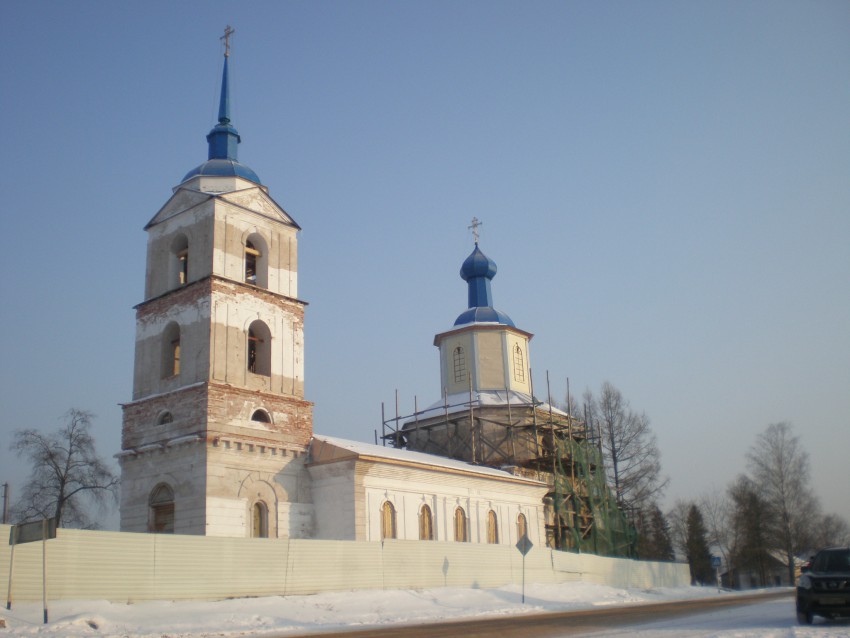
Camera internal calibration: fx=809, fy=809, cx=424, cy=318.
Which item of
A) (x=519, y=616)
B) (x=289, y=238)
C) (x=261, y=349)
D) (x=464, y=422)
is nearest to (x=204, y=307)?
(x=261, y=349)

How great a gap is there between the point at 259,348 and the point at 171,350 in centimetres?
276

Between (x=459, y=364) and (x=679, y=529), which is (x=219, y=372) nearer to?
(x=459, y=364)

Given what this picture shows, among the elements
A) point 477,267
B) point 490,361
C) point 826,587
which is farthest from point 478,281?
point 826,587

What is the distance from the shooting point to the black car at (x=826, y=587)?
43.4 feet

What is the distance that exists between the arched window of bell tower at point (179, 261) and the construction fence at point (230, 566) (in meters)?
10.5

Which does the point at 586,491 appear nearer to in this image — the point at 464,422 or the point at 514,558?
the point at 464,422

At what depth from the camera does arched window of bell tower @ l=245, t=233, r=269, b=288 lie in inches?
1045

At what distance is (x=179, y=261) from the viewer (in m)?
26.8

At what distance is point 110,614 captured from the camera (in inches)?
596

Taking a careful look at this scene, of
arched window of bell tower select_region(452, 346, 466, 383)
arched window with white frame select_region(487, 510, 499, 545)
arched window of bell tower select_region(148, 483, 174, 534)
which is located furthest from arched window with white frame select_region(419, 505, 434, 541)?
arched window of bell tower select_region(452, 346, 466, 383)

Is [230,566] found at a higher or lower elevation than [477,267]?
lower

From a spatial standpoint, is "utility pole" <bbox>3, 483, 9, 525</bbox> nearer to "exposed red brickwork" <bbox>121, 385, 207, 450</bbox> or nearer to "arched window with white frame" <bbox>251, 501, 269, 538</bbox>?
"exposed red brickwork" <bbox>121, 385, 207, 450</bbox>

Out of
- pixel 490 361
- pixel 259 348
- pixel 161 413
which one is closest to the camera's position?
pixel 161 413

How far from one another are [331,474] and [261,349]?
4621mm
